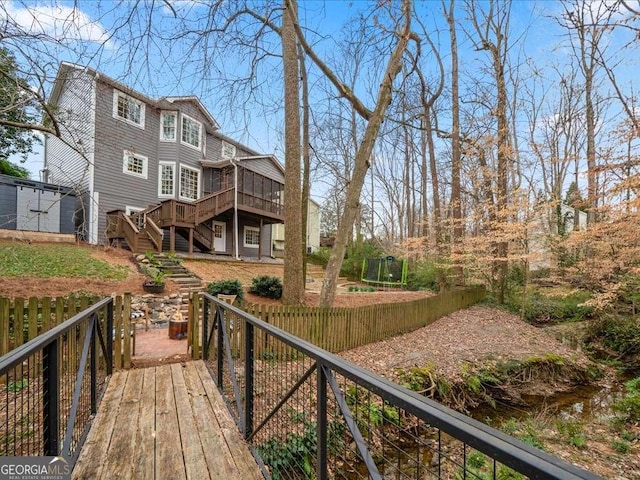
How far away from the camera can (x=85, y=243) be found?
12.3 meters

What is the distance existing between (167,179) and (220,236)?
386cm

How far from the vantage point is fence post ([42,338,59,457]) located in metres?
1.78

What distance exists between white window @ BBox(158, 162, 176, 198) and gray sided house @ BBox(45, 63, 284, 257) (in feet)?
0.14

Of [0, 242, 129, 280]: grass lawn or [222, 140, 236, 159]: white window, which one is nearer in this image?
[0, 242, 129, 280]: grass lawn

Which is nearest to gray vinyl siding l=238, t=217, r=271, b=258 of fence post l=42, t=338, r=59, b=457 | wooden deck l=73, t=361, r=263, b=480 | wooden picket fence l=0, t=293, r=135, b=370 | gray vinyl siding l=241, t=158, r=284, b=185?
gray vinyl siding l=241, t=158, r=284, b=185

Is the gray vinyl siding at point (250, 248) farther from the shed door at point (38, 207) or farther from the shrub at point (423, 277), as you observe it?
the shrub at point (423, 277)

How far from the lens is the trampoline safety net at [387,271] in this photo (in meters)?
15.5

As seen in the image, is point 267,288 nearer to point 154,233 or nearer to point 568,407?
point 154,233

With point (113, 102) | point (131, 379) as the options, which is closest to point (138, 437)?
point (131, 379)

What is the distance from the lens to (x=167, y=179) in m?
15.9

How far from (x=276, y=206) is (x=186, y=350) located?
14233 mm

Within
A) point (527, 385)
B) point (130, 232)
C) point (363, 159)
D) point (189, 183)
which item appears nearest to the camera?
point (527, 385)

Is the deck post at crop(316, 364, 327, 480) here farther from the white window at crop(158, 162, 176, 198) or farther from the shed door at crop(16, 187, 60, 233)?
the white window at crop(158, 162, 176, 198)

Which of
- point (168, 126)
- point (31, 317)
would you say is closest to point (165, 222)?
point (168, 126)
